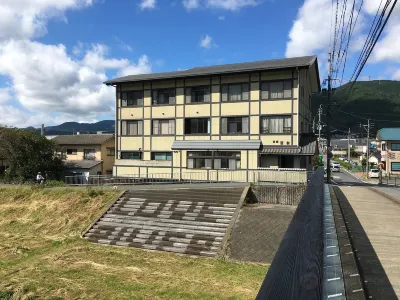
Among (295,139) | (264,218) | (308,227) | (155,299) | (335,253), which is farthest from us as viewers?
(295,139)

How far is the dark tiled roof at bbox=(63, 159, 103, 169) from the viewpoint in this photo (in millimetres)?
30781

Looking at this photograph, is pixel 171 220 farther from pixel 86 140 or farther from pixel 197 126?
pixel 86 140

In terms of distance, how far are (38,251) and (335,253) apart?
13.4 m

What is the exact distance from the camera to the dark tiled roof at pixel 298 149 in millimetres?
21203

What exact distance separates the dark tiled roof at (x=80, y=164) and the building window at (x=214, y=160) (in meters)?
12.9

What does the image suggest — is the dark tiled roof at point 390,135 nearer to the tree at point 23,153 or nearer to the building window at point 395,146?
the building window at point 395,146

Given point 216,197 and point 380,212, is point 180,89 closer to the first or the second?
point 216,197

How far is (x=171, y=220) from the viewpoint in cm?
1492

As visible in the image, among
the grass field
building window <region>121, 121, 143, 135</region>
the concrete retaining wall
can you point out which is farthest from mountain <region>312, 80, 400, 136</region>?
the grass field

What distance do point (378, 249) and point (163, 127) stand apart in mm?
22394

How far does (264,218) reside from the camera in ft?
46.6

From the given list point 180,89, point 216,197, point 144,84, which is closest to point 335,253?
point 216,197

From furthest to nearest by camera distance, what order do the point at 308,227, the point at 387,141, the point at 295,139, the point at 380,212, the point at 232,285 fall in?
the point at 387,141, the point at 295,139, the point at 232,285, the point at 380,212, the point at 308,227

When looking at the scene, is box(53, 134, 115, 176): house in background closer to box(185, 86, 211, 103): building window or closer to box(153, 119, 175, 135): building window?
box(153, 119, 175, 135): building window
